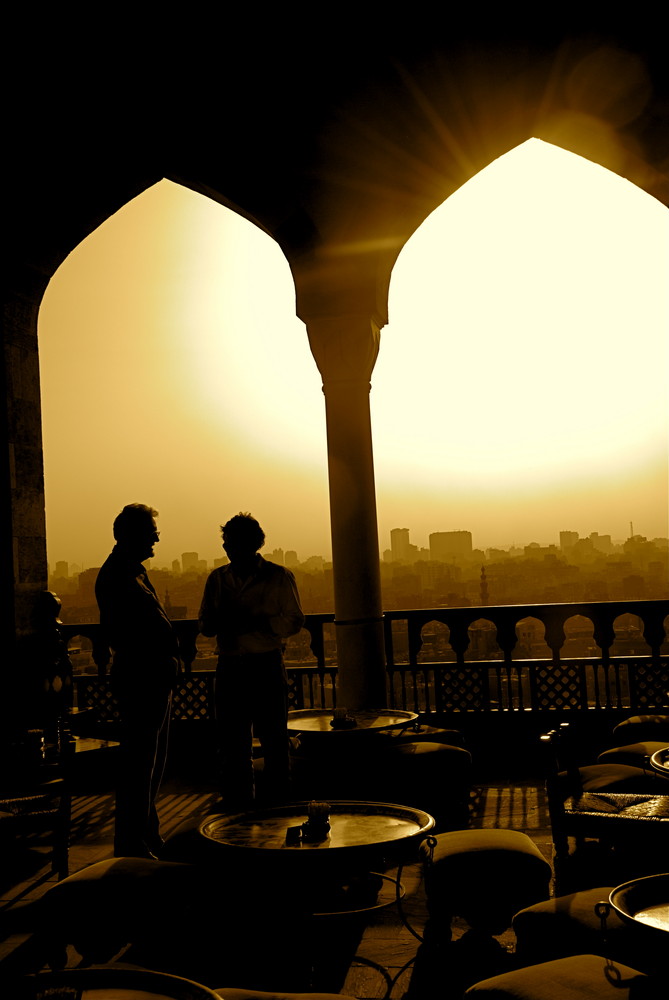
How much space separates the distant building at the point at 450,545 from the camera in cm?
866

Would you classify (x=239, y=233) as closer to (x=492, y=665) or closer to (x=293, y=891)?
(x=492, y=665)

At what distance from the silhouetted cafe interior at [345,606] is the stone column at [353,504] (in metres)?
0.02

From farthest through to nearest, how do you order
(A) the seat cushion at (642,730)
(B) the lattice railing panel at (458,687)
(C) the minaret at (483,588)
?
(C) the minaret at (483,588), (B) the lattice railing panel at (458,687), (A) the seat cushion at (642,730)

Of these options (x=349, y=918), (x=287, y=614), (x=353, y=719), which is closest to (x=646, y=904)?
(x=349, y=918)

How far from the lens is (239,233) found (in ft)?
25.7

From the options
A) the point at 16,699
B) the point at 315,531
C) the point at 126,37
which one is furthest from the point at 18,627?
the point at 126,37

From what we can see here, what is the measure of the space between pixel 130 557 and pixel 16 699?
2.20 metres

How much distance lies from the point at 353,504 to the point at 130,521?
268 cm

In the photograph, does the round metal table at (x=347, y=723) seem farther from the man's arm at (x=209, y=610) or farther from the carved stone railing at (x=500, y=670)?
the carved stone railing at (x=500, y=670)

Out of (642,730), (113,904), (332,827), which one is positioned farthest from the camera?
(642,730)

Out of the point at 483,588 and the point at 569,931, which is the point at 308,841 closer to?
the point at 569,931

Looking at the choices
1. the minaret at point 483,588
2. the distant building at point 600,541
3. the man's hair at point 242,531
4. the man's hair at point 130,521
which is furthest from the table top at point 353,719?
the distant building at point 600,541

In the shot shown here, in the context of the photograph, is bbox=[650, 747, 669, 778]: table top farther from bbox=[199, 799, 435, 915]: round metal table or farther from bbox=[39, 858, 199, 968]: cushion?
bbox=[39, 858, 199, 968]: cushion

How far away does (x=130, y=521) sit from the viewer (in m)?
4.10
